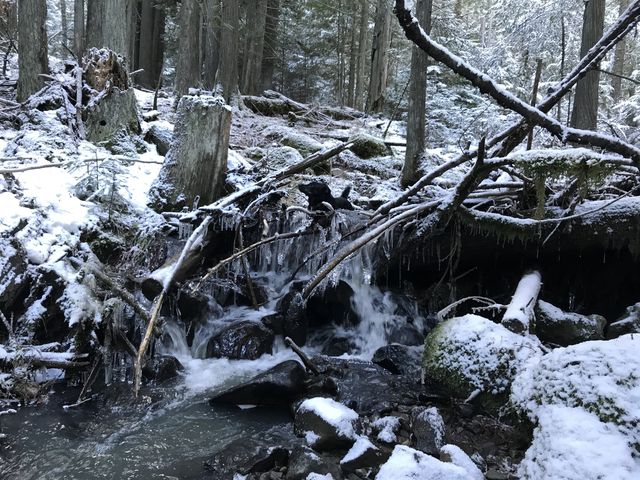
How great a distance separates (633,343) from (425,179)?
3.14 meters

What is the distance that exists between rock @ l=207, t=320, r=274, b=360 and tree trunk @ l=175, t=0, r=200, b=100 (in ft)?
30.7

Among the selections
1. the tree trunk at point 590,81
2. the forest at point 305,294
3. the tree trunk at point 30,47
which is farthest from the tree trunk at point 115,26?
the tree trunk at point 590,81

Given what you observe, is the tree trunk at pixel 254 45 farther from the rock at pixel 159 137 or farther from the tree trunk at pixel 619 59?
the tree trunk at pixel 619 59

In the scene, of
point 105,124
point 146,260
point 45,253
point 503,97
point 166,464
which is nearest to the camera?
point 503,97

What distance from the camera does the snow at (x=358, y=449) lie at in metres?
3.77

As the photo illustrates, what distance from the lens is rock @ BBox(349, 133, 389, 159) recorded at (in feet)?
39.9

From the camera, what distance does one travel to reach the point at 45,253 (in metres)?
5.31

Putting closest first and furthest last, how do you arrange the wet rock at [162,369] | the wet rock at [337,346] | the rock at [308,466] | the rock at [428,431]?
the rock at [308,466]
the rock at [428,431]
the wet rock at [162,369]
the wet rock at [337,346]

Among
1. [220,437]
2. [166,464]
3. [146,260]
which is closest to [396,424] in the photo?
[220,437]

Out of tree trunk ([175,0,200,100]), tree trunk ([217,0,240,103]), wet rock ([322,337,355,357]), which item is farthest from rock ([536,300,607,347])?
tree trunk ([175,0,200,100])

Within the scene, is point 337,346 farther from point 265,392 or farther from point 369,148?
point 369,148

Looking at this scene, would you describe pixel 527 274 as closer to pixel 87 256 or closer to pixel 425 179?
pixel 425 179

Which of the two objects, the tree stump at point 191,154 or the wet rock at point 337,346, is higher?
the tree stump at point 191,154

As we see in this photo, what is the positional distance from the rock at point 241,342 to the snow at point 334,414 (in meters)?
1.77
